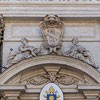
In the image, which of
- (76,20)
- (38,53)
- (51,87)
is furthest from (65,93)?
(76,20)

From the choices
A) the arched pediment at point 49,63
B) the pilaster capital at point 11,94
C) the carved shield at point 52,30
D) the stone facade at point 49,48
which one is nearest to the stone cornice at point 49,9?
the stone facade at point 49,48

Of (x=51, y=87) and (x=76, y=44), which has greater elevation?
(x=76, y=44)

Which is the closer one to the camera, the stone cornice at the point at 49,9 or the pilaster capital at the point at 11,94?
the pilaster capital at the point at 11,94

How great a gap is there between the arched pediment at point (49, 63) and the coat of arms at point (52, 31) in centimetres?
61

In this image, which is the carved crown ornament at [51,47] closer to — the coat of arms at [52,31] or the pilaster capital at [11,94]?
the coat of arms at [52,31]

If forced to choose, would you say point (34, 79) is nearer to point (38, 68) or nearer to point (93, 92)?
point (38, 68)

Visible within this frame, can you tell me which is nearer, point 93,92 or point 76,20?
point 93,92

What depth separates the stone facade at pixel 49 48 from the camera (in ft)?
45.2

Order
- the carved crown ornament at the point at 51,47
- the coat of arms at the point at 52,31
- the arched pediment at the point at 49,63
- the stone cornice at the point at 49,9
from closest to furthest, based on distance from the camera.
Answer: the arched pediment at the point at 49,63 < the carved crown ornament at the point at 51,47 < the coat of arms at the point at 52,31 < the stone cornice at the point at 49,9

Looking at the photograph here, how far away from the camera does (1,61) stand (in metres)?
14.6

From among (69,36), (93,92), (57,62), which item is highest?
(69,36)

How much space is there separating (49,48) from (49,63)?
682 millimetres

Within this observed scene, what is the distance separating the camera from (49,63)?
13898mm

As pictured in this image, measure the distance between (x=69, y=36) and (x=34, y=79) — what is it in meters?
1.68
